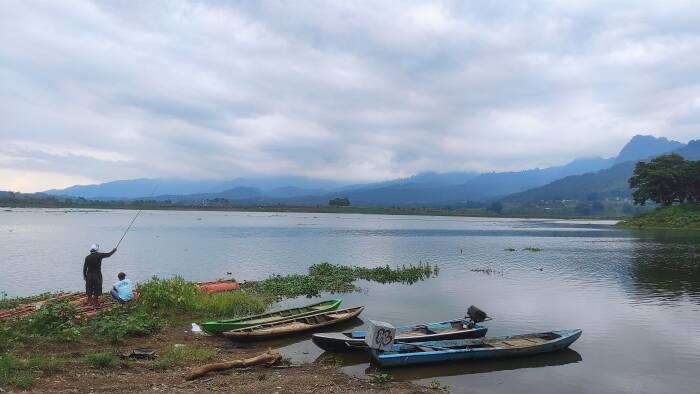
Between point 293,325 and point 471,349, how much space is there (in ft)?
26.4

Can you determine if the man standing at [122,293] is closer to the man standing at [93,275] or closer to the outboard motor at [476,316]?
the man standing at [93,275]

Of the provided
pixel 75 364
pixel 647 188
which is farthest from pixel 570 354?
pixel 647 188

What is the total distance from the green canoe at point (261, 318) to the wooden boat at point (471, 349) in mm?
6556

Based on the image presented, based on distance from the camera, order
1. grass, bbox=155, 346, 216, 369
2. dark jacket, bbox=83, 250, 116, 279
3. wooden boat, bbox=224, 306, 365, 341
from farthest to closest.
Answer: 1. dark jacket, bbox=83, 250, 116, 279
2. wooden boat, bbox=224, 306, 365, 341
3. grass, bbox=155, 346, 216, 369

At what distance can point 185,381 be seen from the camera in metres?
13.7

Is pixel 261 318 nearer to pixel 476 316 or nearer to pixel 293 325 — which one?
pixel 293 325

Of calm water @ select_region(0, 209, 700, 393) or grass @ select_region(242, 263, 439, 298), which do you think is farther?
grass @ select_region(242, 263, 439, 298)

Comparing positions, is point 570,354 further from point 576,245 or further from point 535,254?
point 576,245

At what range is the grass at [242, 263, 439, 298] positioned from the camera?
3425cm

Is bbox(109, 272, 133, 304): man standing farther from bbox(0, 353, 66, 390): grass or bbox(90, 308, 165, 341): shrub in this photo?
bbox(0, 353, 66, 390): grass

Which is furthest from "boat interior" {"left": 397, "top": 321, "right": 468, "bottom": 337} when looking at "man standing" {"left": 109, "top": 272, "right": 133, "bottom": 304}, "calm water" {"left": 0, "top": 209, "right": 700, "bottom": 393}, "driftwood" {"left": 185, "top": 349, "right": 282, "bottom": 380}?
"man standing" {"left": 109, "top": 272, "right": 133, "bottom": 304}

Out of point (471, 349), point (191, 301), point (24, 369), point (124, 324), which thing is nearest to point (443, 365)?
point (471, 349)

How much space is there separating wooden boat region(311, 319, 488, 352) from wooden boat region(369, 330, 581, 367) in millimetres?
1007

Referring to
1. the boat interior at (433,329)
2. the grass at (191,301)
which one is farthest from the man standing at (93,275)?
the boat interior at (433,329)
